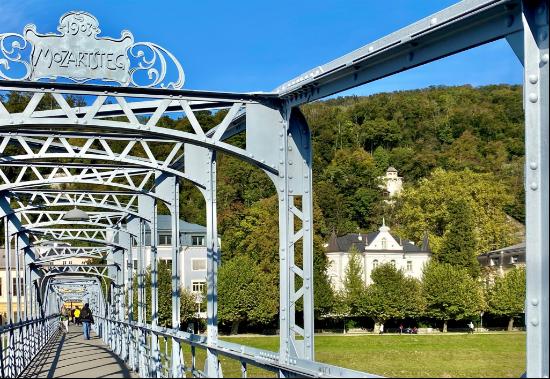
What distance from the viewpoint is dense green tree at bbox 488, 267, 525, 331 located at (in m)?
69.4

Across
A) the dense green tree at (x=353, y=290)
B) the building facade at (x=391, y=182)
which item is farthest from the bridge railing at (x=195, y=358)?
the building facade at (x=391, y=182)

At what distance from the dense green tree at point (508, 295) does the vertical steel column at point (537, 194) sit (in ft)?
211

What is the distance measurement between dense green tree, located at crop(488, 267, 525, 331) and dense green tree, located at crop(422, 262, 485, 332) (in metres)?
1.29

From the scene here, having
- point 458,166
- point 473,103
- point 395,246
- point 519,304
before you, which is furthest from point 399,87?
point 519,304

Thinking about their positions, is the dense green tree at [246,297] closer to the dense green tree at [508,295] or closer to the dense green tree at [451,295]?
the dense green tree at [451,295]

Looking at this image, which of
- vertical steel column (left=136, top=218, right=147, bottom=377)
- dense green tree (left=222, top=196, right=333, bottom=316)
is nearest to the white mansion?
dense green tree (left=222, top=196, right=333, bottom=316)

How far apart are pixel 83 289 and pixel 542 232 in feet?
215

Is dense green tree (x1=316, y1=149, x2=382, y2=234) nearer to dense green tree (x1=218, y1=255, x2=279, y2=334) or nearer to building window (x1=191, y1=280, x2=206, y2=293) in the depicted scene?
building window (x1=191, y1=280, x2=206, y2=293)

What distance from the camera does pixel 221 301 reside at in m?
63.7

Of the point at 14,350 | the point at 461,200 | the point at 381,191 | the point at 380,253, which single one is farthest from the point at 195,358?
the point at 381,191

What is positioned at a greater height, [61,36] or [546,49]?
[61,36]

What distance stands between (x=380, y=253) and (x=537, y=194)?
79.6m

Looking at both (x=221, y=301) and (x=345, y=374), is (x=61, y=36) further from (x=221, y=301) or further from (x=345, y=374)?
(x=221, y=301)

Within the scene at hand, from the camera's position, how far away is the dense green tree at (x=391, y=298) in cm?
7212
